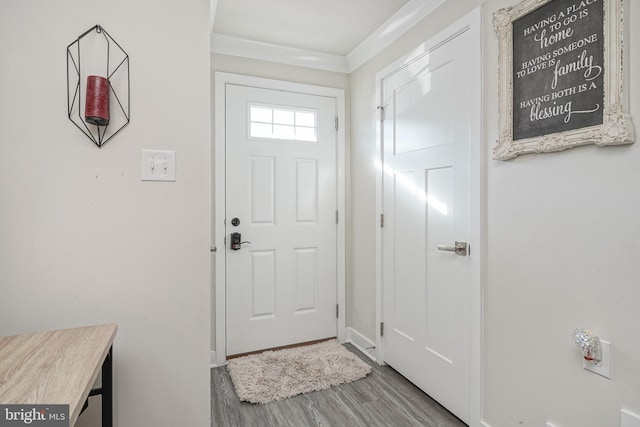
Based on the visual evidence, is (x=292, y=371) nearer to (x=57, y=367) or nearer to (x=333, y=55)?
(x=57, y=367)

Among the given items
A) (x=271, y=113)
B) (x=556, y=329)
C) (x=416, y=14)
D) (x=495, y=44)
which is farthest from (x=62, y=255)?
(x=416, y=14)

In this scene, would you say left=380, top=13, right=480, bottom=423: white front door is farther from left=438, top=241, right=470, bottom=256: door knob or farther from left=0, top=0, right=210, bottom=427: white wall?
left=0, top=0, right=210, bottom=427: white wall

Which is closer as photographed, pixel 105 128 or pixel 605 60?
pixel 605 60

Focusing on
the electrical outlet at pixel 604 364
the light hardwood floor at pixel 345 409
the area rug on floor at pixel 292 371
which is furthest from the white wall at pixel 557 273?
the area rug on floor at pixel 292 371

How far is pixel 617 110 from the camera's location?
1126mm

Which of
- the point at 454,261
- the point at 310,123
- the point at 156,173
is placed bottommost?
the point at 454,261

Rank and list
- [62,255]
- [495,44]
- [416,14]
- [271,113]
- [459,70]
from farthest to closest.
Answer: [271,113] → [416,14] → [459,70] → [495,44] → [62,255]

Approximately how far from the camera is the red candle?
1.22 meters

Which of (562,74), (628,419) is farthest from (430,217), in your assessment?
(628,419)

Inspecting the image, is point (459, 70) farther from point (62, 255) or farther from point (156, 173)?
point (62, 255)

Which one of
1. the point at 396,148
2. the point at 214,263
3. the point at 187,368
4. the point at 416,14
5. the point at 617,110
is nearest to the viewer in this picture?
the point at 617,110

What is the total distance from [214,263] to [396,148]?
154cm

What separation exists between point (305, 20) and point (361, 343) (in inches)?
94.7

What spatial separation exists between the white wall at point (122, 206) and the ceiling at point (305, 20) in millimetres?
834
